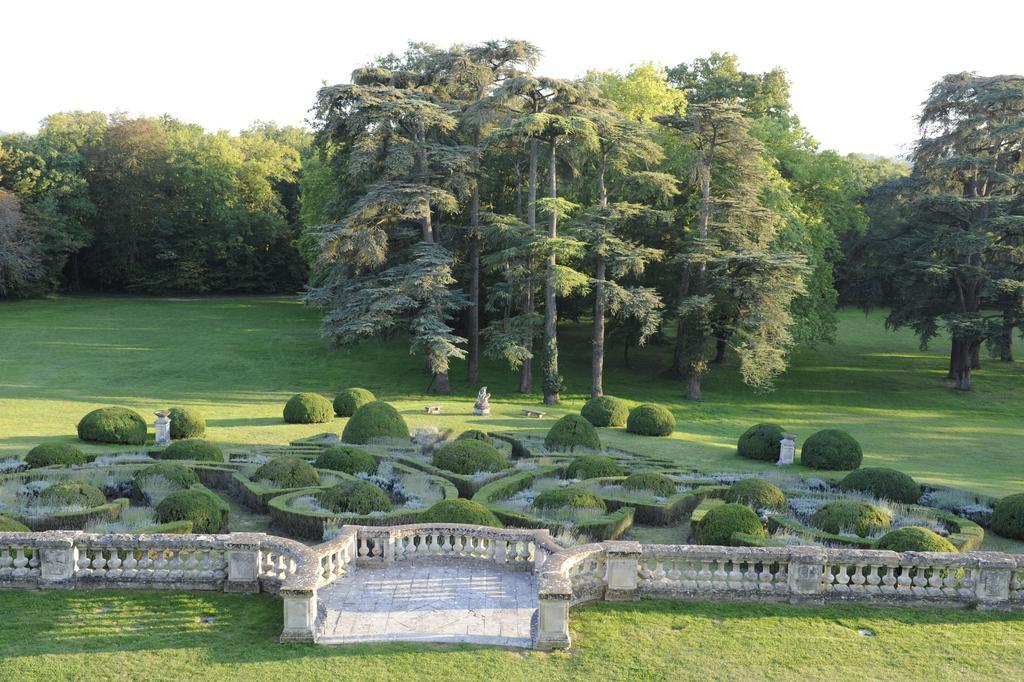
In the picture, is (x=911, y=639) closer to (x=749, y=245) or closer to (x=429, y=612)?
(x=429, y=612)

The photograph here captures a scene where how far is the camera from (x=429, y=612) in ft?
42.6

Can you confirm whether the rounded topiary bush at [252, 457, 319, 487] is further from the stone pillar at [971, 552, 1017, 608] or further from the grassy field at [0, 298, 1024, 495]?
the stone pillar at [971, 552, 1017, 608]

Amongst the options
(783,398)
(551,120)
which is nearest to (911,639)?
(551,120)

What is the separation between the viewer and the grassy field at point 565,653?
11258mm

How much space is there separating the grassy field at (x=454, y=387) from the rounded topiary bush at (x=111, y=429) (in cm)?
172

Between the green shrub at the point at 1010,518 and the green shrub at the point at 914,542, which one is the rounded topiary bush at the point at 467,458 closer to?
the green shrub at the point at 914,542

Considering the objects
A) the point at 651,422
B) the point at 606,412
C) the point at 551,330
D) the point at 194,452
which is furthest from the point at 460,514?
the point at 551,330

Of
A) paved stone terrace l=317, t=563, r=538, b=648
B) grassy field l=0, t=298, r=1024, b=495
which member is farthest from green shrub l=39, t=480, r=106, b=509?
grassy field l=0, t=298, r=1024, b=495

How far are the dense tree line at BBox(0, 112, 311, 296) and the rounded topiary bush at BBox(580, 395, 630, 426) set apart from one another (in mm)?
46937

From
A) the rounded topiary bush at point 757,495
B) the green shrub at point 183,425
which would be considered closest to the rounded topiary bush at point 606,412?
the rounded topiary bush at point 757,495

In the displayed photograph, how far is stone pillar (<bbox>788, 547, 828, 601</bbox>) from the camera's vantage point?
45.3 feet

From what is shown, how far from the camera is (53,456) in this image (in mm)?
22297

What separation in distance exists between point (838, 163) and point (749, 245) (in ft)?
43.9

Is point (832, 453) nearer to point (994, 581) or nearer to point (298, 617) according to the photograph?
point (994, 581)
